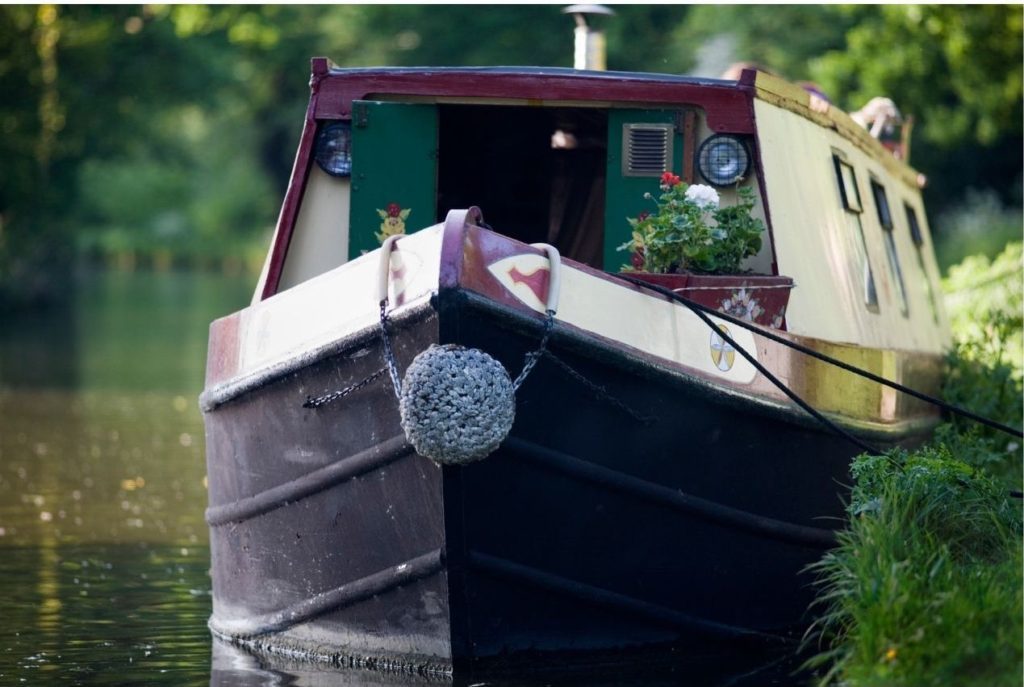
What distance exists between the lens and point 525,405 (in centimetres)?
651

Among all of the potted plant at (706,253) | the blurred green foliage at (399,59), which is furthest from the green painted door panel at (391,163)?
the blurred green foliage at (399,59)

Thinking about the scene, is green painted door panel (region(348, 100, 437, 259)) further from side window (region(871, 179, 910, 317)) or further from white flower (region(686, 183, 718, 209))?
side window (region(871, 179, 910, 317))

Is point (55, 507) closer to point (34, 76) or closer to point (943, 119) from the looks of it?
point (943, 119)

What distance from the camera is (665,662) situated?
282 inches

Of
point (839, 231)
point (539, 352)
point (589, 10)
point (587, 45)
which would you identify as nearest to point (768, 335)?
point (539, 352)

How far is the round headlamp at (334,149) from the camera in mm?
8242

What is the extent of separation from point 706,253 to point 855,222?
8.75 feet

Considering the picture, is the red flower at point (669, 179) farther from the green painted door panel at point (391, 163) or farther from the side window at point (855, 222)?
the side window at point (855, 222)

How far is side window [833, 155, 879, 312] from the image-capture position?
9.48 m

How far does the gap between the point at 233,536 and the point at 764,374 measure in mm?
2349

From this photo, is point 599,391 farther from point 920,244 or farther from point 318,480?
point 920,244

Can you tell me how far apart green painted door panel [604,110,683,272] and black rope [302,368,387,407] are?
1.90m

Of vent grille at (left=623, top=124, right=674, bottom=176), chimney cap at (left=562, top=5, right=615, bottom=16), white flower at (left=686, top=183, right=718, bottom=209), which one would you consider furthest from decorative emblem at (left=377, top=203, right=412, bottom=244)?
chimney cap at (left=562, top=5, right=615, bottom=16)

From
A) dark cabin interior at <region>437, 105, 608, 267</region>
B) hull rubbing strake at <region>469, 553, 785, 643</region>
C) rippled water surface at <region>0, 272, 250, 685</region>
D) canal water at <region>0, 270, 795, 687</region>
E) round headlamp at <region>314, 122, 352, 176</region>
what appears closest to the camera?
hull rubbing strake at <region>469, 553, 785, 643</region>
